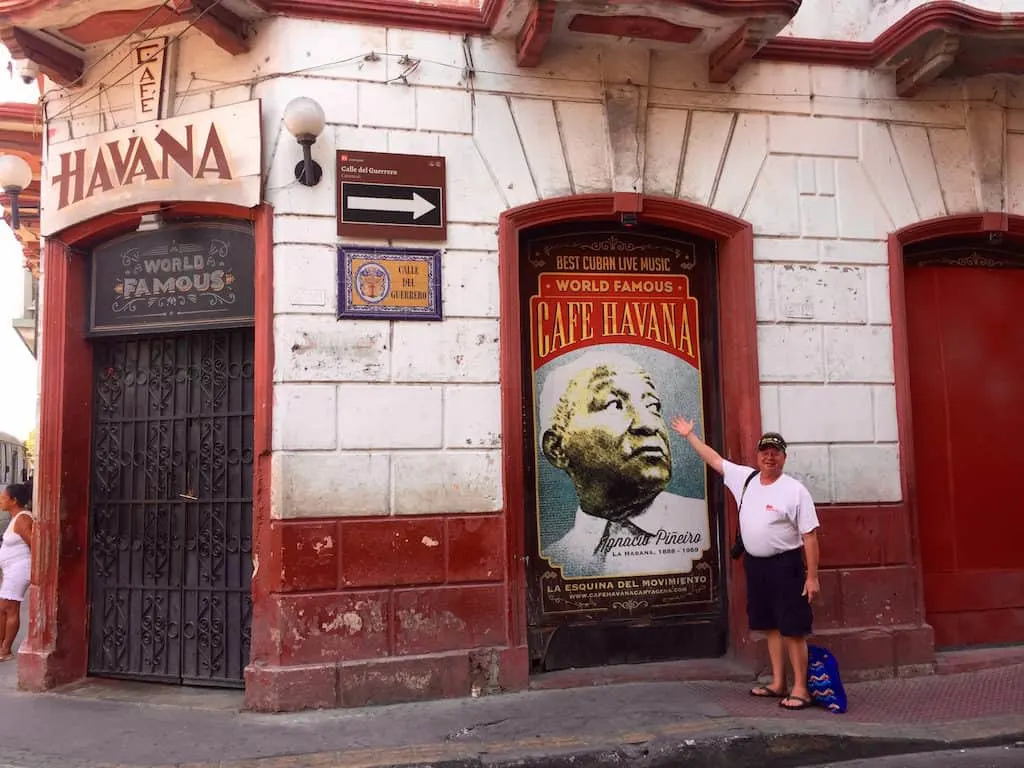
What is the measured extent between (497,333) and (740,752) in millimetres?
3121

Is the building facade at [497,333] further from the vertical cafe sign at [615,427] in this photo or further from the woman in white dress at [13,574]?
the woman in white dress at [13,574]

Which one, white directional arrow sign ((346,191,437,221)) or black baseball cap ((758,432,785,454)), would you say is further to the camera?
white directional arrow sign ((346,191,437,221))

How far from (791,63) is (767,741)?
5.11 m

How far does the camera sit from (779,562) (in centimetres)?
548

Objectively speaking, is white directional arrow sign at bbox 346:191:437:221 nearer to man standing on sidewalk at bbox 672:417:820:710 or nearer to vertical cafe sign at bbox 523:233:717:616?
vertical cafe sign at bbox 523:233:717:616

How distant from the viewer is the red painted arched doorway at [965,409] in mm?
6867

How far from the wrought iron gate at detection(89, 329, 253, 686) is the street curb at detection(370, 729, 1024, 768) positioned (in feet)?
7.00

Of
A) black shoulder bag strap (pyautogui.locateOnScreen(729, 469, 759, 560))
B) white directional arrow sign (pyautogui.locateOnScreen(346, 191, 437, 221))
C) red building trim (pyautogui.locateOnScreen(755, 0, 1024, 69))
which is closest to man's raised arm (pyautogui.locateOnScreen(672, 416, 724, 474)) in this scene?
black shoulder bag strap (pyautogui.locateOnScreen(729, 469, 759, 560))

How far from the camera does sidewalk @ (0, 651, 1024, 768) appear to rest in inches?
184

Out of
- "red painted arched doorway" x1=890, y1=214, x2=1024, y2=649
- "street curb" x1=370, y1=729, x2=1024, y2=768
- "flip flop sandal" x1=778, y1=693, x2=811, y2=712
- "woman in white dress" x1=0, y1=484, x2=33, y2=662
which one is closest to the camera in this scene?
"street curb" x1=370, y1=729, x2=1024, y2=768

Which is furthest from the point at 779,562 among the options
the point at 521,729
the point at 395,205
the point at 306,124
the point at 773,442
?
the point at 306,124

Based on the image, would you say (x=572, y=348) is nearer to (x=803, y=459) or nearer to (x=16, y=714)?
(x=803, y=459)

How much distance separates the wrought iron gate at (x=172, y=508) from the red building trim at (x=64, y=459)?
0.37 feet

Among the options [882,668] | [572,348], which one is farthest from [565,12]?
[882,668]
